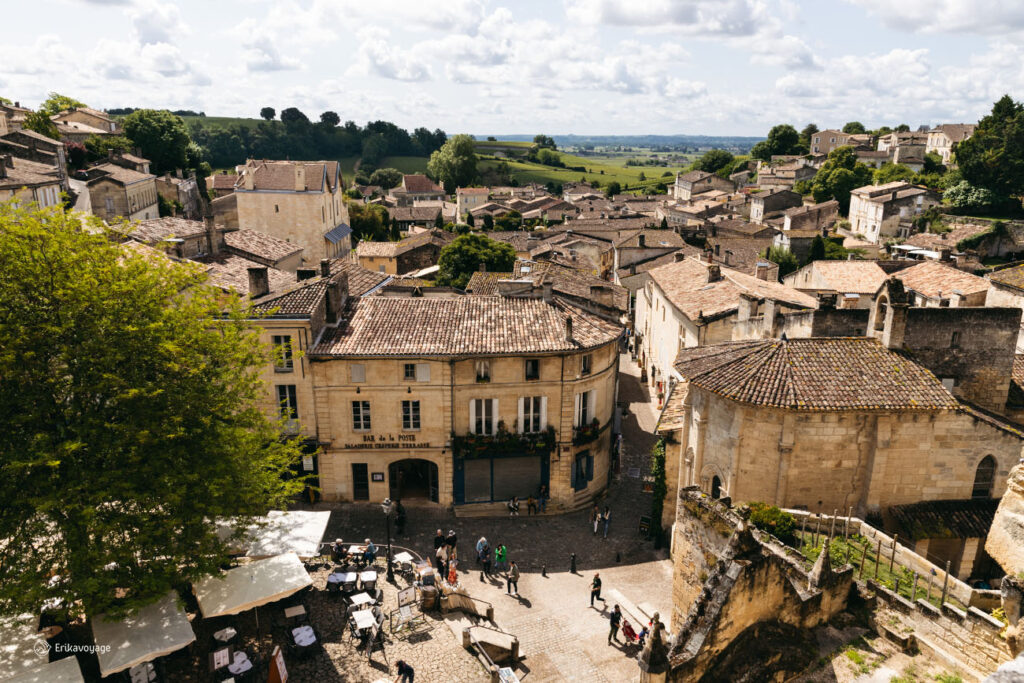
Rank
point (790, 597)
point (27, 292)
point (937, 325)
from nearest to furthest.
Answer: point (790, 597)
point (27, 292)
point (937, 325)

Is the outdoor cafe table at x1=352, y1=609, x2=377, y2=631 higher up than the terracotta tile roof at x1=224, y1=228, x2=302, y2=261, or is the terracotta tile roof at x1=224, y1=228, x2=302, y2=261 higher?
the terracotta tile roof at x1=224, y1=228, x2=302, y2=261

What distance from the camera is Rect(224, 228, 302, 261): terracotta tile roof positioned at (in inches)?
1975

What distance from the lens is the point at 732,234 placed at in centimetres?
8956

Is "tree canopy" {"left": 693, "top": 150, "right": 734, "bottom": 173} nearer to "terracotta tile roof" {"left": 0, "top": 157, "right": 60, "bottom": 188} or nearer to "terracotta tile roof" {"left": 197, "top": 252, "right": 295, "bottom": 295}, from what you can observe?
"terracotta tile roof" {"left": 0, "top": 157, "right": 60, "bottom": 188}

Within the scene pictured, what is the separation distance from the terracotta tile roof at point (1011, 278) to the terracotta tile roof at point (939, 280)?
2434mm

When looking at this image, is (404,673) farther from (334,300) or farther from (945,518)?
(945,518)

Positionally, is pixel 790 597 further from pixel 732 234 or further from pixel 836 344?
pixel 732 234

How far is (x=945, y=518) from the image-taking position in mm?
24406

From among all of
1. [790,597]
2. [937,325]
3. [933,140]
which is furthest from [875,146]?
[790,597]

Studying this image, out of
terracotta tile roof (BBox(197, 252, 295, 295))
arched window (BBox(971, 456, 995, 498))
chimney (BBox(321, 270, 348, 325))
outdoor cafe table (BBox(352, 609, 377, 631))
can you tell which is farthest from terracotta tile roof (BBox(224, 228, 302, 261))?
arched window (BBox(971, 456, 995, 498))

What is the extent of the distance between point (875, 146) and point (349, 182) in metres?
135

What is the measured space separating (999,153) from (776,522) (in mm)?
90795

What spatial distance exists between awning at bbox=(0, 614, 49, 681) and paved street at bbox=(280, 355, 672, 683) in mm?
7220

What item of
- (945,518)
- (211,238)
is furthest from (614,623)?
(211,238)
